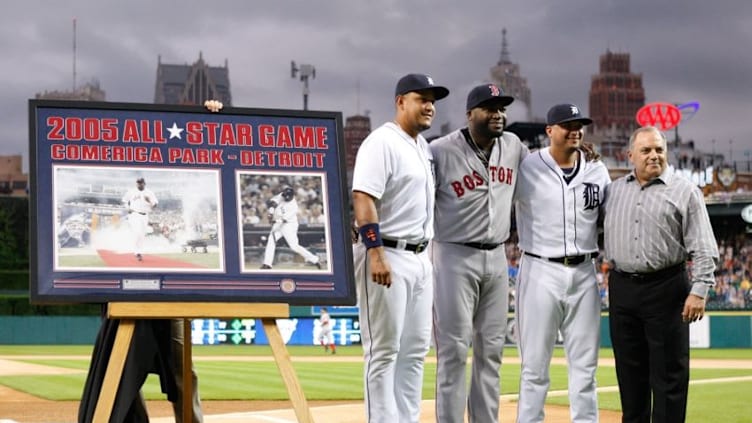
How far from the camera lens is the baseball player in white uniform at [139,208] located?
546 cm

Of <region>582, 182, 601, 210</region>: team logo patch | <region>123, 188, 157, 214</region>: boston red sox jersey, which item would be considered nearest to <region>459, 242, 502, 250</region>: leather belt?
<region>582, 182, 601, 210</region>: team logo patch

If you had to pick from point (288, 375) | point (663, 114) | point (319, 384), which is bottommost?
point (319, 384)

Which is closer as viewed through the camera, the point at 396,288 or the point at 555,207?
the point at 396,288

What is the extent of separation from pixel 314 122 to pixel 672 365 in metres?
2.59

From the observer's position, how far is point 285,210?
5.71 m

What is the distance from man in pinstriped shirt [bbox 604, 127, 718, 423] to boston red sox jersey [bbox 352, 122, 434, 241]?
1315 mm

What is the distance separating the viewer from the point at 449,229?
6168 millimetres

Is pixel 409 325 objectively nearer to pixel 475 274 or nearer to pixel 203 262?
pixel 475 274

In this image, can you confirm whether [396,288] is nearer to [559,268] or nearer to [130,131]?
[559,268]

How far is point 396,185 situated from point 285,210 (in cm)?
Answer: 66

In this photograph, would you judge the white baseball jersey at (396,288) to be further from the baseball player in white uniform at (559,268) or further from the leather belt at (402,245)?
the baseball player in white uniform at (559,268)

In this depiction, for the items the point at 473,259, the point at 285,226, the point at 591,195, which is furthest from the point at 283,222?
the point at 591,195

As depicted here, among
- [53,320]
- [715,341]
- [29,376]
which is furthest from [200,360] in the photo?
[715,341]

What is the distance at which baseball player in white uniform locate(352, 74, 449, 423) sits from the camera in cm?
572
